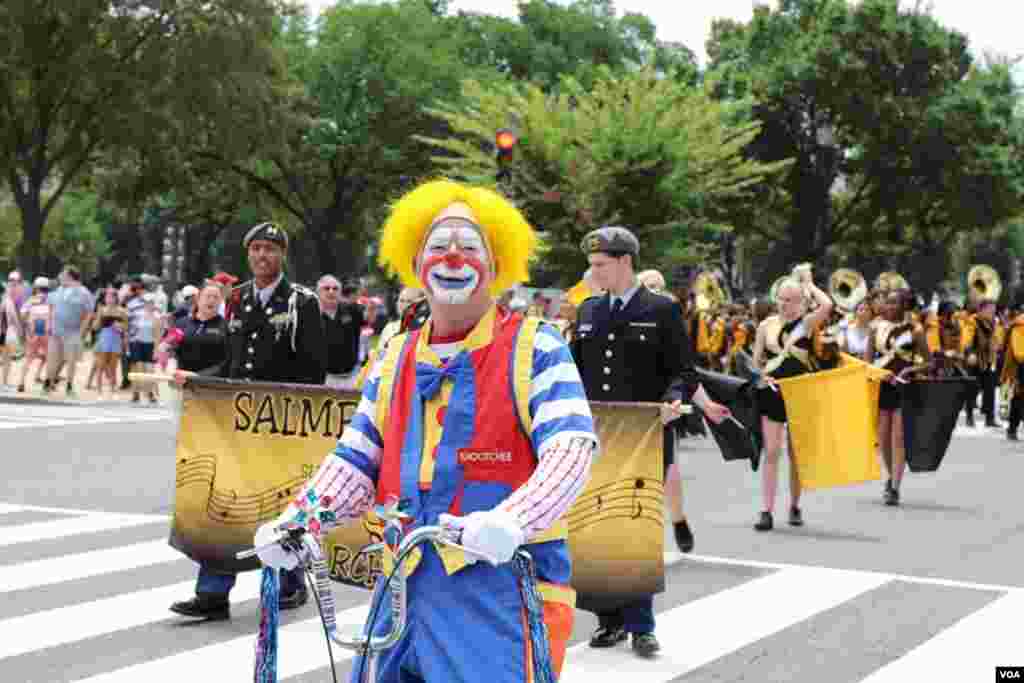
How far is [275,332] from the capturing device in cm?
778

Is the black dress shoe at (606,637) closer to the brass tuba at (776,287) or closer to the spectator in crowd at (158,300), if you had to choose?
the brass tuba at (776,287)

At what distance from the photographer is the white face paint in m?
3.77

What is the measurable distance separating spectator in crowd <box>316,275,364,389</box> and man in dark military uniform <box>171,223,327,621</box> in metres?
4.49

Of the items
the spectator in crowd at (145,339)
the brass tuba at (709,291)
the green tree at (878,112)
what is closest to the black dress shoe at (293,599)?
the spectator in crowd at (145,339)

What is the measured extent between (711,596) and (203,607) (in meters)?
2.71

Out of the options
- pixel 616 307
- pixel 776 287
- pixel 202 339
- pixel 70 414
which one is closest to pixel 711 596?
pixel 616 307

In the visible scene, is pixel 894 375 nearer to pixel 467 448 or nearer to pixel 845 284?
pixel 467 448

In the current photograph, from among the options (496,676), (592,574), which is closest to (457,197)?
(496,676)

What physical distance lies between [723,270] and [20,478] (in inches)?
1806

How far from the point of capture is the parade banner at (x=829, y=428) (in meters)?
11.3

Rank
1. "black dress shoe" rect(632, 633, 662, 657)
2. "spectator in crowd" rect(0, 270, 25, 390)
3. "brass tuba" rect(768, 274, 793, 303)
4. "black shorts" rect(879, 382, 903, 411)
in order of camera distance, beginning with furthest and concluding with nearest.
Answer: "spectator in crowd" rect(0, 270, 25, 390) < "black shorts" rect(879, 382, 903, 411) < "brass tuba" rect(768, 274, 793, 303) < "black dress shoe" rect(632, 633, 662, 657)

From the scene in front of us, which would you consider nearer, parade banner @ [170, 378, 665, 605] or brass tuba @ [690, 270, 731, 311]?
parade banner @ [170, 378, 665, 605]

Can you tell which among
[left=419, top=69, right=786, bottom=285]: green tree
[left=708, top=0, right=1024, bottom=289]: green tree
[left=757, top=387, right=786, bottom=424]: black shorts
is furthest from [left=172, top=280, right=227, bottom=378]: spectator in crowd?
[left=708, top=0, right=1024, bottom=289]: green tree

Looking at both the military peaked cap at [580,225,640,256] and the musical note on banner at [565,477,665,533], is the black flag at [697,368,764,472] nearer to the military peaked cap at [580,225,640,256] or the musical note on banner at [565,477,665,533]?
the military peaked cap at [580,225,640,256]
